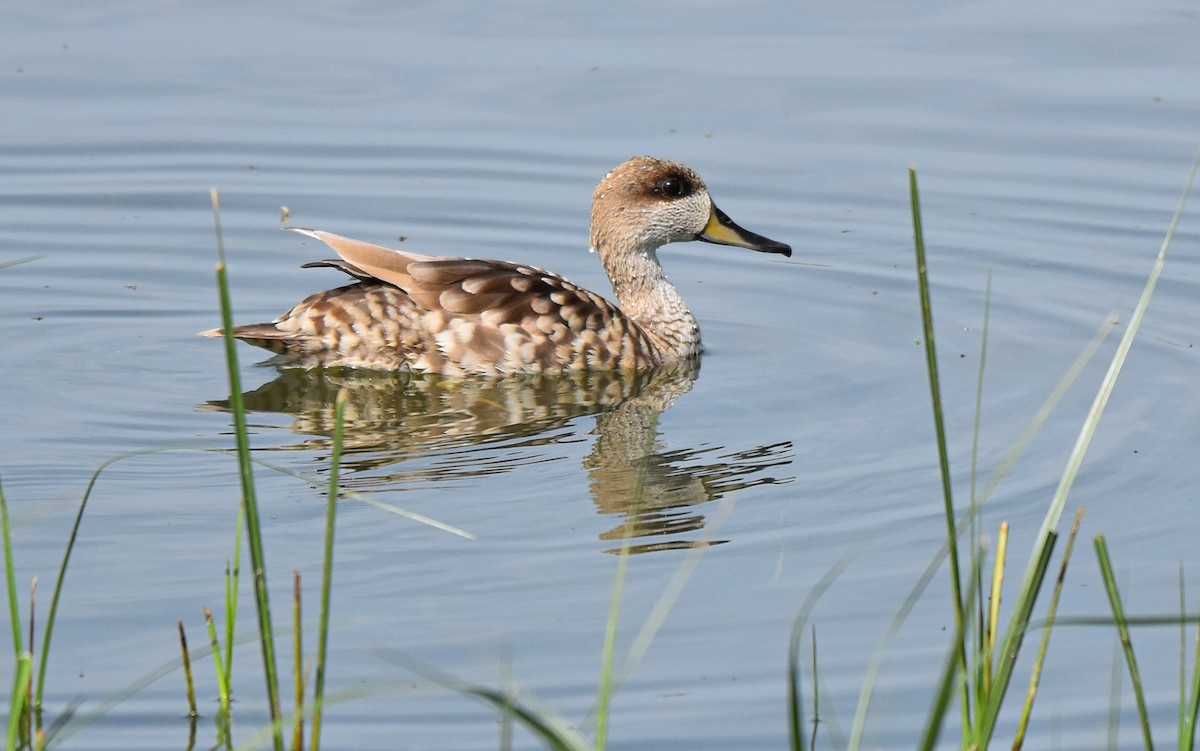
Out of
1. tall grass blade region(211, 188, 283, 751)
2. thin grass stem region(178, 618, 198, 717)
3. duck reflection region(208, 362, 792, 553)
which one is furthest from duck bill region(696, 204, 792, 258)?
tall grass blade region(211, 188, 283, 751)

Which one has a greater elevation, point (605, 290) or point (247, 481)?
point (247, 481)

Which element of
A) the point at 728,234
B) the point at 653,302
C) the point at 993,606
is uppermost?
the point at 728,234

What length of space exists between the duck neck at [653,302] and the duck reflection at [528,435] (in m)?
0.13

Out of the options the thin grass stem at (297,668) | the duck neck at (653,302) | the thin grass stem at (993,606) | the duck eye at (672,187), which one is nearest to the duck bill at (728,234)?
the duck eye at (672,187)

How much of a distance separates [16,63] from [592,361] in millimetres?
6044

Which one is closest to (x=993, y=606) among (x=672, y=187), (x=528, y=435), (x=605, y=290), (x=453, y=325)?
(x=528, y=435)

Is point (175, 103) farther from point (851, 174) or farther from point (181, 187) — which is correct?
point (851, 174)

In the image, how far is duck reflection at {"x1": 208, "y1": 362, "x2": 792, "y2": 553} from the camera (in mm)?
6660

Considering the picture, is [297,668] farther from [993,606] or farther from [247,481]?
[993,606]

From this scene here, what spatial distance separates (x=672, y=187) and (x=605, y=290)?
3.40ft

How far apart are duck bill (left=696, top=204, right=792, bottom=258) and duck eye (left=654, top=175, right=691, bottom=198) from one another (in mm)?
188

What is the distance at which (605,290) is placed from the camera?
10.1 m

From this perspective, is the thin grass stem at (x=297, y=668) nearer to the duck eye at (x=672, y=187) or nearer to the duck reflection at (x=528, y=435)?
the duck reflection at (x=528, y=435)

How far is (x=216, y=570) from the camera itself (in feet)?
18.7
